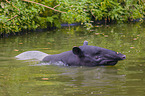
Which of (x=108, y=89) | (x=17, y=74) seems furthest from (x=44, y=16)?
(x=108, y=89)

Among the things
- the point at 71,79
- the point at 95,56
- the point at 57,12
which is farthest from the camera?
the point at 57,12

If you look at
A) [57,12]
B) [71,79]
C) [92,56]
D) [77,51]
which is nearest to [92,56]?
[92,56]

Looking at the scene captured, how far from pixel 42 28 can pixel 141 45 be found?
389 inches

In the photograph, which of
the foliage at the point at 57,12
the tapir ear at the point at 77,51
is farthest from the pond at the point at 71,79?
the foliage at the point at 57,12

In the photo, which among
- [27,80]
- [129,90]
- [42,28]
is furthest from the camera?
[42,28]

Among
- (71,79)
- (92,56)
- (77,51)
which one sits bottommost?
(71,79)

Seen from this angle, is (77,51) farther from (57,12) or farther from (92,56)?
(57,12)

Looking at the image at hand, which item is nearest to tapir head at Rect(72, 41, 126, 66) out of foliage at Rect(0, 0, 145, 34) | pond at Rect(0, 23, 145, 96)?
pond at Rect(0, 23, 145, 96)

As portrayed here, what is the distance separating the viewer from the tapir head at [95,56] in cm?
765

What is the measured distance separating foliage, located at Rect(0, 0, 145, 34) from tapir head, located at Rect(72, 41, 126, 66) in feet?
16.9

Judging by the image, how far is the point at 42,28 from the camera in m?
20.4

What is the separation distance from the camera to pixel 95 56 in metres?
7.76

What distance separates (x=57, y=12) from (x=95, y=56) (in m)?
13.3

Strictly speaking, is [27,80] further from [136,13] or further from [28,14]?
[136,13]
